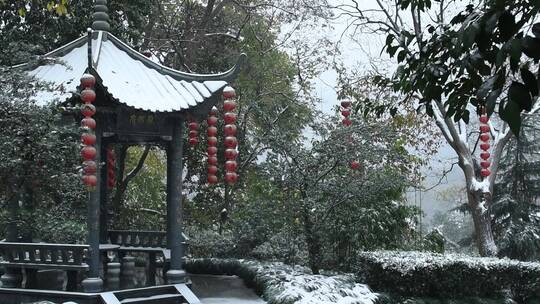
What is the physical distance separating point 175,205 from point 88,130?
168 centimetres

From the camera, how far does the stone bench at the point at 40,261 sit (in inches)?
246

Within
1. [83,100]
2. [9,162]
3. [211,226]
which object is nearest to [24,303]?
[9,162]

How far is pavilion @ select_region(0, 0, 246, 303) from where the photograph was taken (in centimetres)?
636

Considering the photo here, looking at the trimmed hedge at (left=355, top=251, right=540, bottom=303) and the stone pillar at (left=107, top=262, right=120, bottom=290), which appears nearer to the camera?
the stone pillar at (left=107, top=262, right=120, bottom=290)

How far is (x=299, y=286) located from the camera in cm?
706

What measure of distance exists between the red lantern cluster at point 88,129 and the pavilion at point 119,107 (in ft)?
0.64

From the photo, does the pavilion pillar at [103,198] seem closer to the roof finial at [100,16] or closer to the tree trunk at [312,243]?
the roof finial at [100,16]

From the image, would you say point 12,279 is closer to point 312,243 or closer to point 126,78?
point 126,78

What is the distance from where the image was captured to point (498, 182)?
50.0 ft

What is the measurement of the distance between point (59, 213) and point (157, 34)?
7269mm

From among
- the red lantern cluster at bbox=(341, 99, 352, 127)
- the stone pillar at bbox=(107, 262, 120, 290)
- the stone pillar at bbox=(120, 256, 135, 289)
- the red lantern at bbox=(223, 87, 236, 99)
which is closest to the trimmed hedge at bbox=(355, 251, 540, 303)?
the red lantern cluster at bbox=(341, 99, 352, 127)

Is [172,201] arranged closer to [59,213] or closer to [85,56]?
[59,213]

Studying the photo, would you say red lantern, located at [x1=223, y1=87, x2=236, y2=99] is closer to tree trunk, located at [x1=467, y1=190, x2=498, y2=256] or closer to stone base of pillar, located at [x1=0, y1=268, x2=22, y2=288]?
stone base of pillar, located at [x1=0, y1=268, x2=22, y2=288]

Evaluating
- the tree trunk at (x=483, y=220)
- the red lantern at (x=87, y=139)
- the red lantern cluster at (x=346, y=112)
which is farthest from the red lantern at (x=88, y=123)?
the tree trunk at (x=483, y=220)
